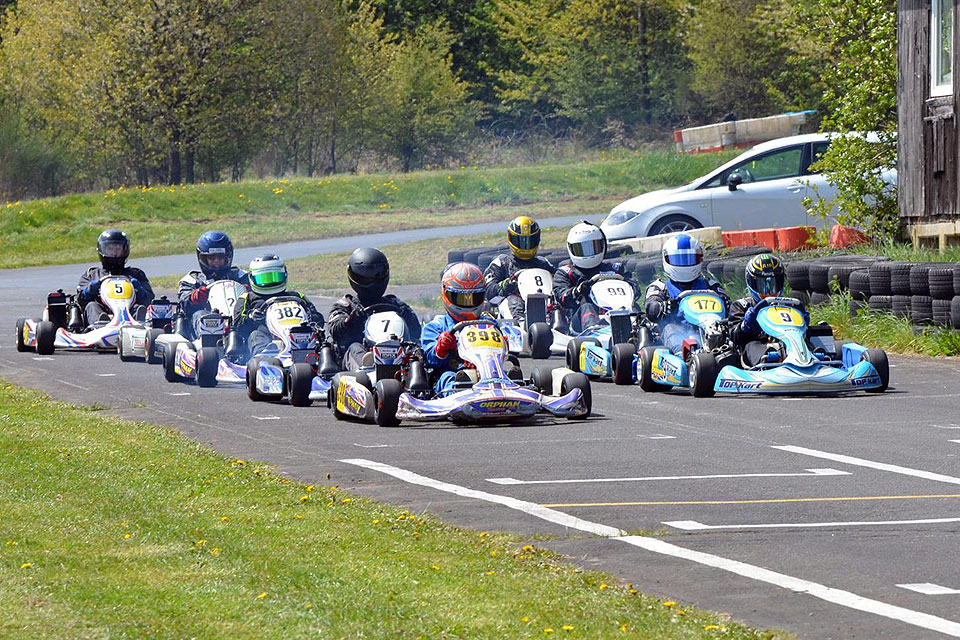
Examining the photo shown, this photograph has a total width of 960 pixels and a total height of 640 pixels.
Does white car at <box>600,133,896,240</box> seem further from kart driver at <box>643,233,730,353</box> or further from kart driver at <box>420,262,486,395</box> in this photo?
kart driver at <box>420,262,486,395</box>

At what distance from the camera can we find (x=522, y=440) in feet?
33.7

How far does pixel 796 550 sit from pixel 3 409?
7.26m

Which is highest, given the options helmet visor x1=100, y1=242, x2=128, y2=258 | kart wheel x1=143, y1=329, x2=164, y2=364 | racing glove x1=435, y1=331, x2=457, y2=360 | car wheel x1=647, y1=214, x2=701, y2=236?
car wheel x1=647, y1=214, x2=701, y2=236

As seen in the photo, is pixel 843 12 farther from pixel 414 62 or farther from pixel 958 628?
pixel 414 62

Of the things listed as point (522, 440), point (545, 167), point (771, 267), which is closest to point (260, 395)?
point (522, 440)

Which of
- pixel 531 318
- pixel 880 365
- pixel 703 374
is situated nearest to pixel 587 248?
pixel 531 318

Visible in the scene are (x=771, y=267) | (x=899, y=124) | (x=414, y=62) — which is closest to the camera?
(x=771, y=267)

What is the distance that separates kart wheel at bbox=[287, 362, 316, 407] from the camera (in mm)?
12312

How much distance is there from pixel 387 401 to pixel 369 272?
1726 millimetres

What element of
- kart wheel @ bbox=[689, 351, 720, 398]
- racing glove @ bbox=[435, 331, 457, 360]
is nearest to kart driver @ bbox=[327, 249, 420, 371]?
racing glove @ bbox=[435, 331, 457, 360]

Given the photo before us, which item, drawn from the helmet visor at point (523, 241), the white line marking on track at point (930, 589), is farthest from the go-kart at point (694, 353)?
the white line marking on track at point (930, 589)

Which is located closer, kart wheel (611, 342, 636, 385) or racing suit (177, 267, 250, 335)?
kart wheel (611, 342, 636, 385)

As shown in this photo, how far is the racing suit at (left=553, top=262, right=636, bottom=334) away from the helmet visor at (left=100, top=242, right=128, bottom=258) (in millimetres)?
5004

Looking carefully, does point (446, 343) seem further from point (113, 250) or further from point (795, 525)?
point (113, 250)
